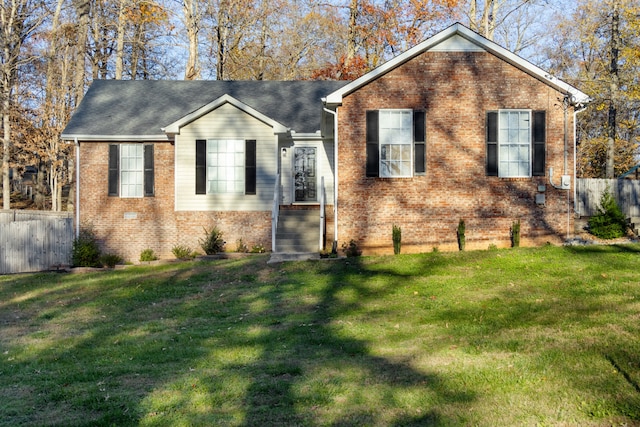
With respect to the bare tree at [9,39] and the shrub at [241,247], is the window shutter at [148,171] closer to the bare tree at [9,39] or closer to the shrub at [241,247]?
the shrub at [241,247]

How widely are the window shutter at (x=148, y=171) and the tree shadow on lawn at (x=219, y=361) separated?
21.7ft

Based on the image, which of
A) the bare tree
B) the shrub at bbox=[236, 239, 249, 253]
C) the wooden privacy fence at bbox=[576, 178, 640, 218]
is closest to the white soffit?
the shrub at bbox=[236, 239, 249, 253]

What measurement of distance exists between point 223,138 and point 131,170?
3383 mm

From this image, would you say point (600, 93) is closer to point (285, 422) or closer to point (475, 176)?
point (475, 176)

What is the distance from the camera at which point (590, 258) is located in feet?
48.1

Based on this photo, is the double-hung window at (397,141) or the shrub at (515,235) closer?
the shrub at (515,235)

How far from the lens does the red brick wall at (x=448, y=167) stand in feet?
58.5

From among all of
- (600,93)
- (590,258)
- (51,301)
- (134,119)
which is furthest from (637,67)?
(51,301)

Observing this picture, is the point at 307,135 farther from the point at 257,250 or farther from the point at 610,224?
the point at 610,224

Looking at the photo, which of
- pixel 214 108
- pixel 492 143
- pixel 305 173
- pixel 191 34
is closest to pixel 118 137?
pixel 214 108

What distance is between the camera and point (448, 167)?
17875 mm

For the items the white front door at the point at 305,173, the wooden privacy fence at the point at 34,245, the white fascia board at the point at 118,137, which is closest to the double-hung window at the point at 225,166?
the white fascia board at the point at 118,137

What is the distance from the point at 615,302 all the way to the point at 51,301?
441 inches

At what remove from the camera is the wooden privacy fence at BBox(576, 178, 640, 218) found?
23.5m
